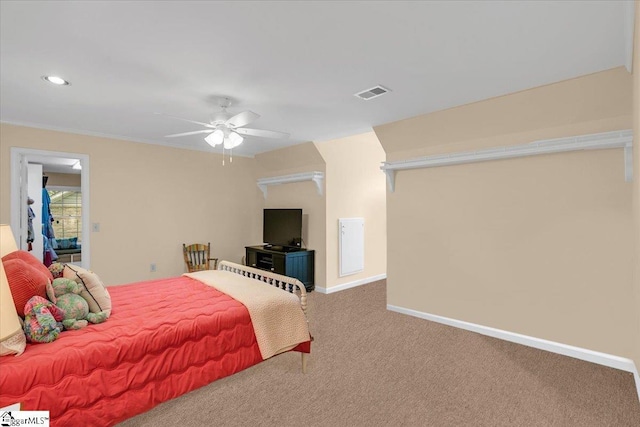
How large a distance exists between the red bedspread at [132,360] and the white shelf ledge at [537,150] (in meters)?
2.65

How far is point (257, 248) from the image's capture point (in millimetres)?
5441

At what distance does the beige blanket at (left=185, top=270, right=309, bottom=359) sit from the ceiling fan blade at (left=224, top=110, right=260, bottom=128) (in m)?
1.48

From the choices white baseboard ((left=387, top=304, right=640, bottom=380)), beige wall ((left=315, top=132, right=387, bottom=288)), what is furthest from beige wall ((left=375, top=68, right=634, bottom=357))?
beige wall ((left=315, top=132, right=387, bottom=288))

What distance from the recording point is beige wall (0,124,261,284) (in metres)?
4.19

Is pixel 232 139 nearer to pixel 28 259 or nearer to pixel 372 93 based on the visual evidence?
pixel 372 93

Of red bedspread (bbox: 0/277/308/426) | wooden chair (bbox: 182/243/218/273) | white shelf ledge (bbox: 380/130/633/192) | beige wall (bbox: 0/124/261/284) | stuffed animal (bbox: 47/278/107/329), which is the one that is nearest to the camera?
red bedspread (bbox: 0/277/308/426)

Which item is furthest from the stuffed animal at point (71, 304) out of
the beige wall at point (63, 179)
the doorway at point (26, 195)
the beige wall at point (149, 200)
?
the beige wall at point (63, 179)

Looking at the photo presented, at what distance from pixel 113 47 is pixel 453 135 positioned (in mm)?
3233

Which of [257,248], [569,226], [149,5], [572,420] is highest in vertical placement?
[149,5]

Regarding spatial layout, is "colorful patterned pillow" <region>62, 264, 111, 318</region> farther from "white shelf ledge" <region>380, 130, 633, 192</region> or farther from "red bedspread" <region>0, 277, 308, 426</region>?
"white shelf ledge" <region>380, 130, 633, 192</region>

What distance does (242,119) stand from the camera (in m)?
2.75

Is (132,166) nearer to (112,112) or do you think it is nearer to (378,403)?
(112,112)

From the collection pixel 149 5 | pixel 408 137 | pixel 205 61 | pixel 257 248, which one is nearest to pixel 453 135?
pixel 408 137

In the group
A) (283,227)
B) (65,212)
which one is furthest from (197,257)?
(65,212)
